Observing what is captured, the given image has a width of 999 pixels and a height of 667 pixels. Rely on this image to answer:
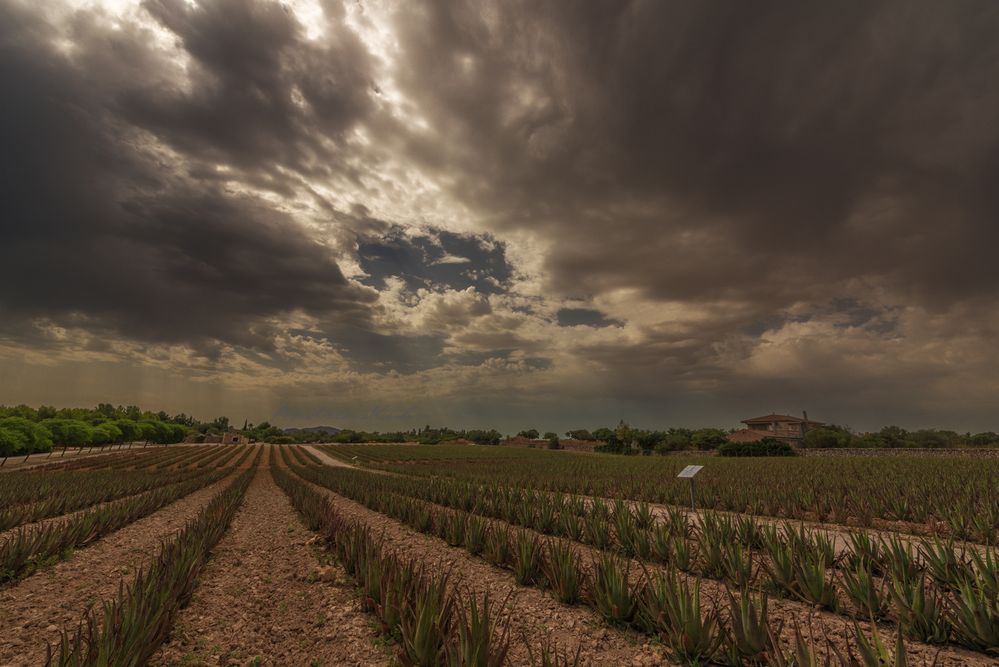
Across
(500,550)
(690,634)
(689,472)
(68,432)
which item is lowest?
(500,550)

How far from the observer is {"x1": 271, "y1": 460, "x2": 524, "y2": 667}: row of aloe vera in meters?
4.16

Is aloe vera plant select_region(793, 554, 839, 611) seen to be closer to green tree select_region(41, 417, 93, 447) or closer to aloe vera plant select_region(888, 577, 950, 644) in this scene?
aloe vera plant select_region(888, 577, 950, 644)

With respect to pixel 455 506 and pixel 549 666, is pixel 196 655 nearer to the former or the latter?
pixel 549 666

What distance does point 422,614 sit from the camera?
4.54 m

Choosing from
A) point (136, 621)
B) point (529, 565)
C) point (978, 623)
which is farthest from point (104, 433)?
point (978, 623)

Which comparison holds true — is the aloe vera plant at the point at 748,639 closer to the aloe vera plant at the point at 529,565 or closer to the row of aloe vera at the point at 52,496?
the aloe vera plant at the point at 529,565

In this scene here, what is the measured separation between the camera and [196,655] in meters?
5.52

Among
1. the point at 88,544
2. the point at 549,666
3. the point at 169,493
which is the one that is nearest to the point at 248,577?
the point at 88,544

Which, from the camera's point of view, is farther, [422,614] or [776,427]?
[776,427]

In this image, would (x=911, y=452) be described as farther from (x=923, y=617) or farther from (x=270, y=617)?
(x=270, y=617)

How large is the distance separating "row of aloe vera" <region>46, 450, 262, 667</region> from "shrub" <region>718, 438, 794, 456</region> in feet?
238

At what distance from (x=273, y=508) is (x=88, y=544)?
7758 mm

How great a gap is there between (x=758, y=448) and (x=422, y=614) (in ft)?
243

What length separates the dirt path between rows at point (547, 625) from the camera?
17.2 feet
